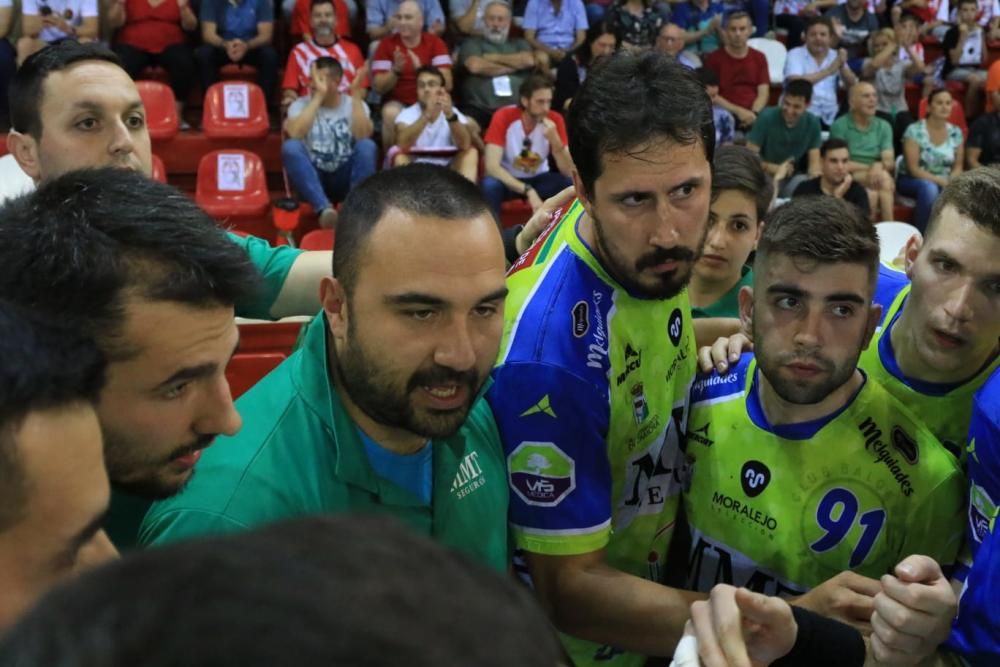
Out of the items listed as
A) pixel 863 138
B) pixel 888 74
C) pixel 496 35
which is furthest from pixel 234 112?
pixel 888 74

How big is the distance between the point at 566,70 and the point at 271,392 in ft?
28.0

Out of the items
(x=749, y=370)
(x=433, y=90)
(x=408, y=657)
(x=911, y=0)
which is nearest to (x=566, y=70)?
(x=433, y=90)

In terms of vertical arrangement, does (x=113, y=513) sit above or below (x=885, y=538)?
above

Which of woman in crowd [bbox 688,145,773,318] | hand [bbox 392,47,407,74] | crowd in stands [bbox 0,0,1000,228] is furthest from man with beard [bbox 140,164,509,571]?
hand [bbox 392,47,407,74]

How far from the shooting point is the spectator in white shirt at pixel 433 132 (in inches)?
334

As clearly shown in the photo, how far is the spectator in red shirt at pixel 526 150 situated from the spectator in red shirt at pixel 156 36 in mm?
2883

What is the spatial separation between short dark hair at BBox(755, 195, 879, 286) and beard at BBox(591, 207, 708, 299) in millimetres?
187

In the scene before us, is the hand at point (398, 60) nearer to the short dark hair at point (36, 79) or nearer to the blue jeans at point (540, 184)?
the blue jeans at point (540, 184)

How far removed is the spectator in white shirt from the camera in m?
8.48

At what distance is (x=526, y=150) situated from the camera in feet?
28.8

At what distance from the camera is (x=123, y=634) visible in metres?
0.49

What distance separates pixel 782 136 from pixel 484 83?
299 centimetres

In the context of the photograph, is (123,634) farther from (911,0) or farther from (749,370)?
(911,0)

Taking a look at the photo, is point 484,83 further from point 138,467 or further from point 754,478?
point 138,467
